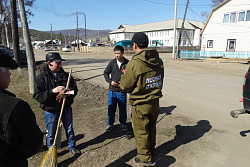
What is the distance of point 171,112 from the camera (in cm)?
559

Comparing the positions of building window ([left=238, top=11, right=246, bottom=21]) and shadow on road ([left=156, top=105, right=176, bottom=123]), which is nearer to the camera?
shadow on road ([left=156, top=105, right=176, bottom=123])

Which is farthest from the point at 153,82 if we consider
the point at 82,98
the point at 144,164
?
the point at 82,98

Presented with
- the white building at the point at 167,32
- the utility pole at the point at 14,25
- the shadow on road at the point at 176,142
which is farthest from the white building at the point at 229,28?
the white building at the point at 167,32

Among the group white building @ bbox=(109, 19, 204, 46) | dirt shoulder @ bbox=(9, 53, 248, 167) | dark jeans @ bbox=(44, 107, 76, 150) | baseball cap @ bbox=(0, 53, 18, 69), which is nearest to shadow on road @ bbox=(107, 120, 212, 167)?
dirt shoulder @ bbox=(9, 53, 248, 167)

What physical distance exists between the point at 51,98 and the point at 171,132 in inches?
109

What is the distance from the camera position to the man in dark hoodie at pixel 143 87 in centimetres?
275

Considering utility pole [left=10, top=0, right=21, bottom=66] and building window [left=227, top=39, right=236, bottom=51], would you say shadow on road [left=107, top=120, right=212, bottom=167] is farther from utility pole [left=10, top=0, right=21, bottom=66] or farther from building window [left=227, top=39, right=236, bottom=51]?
building window [left=227, top=39, right=236, bottom=51]

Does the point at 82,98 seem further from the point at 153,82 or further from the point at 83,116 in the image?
the point at 153,82

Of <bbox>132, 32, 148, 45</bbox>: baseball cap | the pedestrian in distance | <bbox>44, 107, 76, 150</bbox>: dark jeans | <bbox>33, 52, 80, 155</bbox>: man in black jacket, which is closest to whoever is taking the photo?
<bbox>132, 32, 148, 45</bbox>: baseball cap

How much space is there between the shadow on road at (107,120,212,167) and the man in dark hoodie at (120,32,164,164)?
37cm

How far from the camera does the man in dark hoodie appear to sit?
2748 mm

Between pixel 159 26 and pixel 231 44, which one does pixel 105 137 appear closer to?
pixel 231 44

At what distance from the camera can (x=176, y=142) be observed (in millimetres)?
3850

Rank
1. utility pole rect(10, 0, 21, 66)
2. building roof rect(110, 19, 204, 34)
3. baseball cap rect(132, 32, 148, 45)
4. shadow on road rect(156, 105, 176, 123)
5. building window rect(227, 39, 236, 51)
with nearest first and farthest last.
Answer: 1. baseball cap rect(132, 32, 148, 45)
2. shadow on road rect(156, 105, 176, 123)
3. utility pole rect(10, 0, 21, 66)
4. building window rect(227, 39, 236, 51)
5. building roof rect(110, 19, 204, 34)
